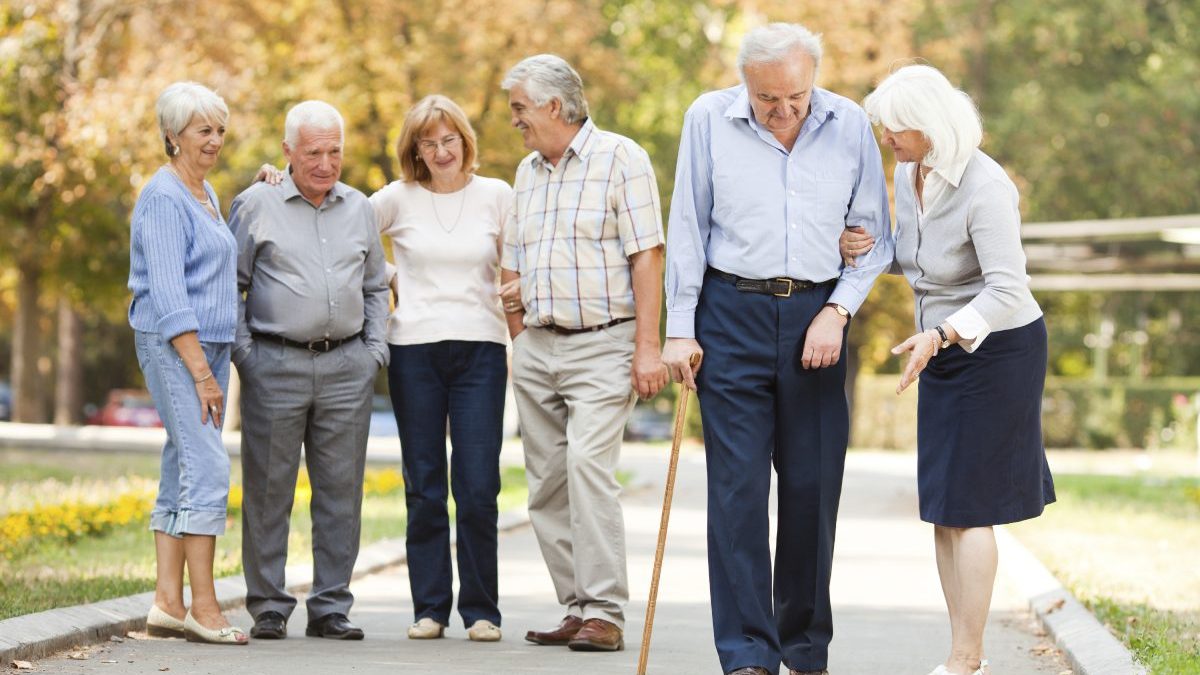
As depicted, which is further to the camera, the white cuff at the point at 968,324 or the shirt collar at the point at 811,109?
the shirt collar at the point at 811,109

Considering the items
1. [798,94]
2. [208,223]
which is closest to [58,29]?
[208,223]

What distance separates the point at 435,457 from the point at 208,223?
1.22 m

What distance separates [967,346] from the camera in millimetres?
4996

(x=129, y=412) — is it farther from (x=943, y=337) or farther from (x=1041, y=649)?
(x=943, y=337)

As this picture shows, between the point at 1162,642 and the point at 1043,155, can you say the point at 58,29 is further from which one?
the point at 1162,642

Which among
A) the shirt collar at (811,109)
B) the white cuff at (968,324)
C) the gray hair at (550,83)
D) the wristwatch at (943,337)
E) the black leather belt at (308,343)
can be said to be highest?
the gray hair at (550,83)

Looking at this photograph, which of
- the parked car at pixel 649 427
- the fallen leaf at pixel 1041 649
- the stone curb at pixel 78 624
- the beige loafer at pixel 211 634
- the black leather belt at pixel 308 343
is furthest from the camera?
the parked car at pixel 649 427

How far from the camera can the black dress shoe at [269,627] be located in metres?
6.31

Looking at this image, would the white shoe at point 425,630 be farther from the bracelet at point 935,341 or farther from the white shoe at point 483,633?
the bracelet at point 935,341

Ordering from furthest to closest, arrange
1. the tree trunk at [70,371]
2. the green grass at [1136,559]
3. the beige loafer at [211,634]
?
the tree trunk at [70,371] → the green grass at [1136,559] → the beige loafer at [211,634]

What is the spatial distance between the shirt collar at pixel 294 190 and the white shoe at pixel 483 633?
1.69 metres

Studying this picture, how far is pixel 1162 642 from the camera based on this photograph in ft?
19.8

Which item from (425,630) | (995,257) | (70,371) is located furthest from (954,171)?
(70,371)

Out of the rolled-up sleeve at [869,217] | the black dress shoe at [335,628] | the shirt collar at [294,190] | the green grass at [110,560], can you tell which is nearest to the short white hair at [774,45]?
the rolled-up sleeve at [869,217]
